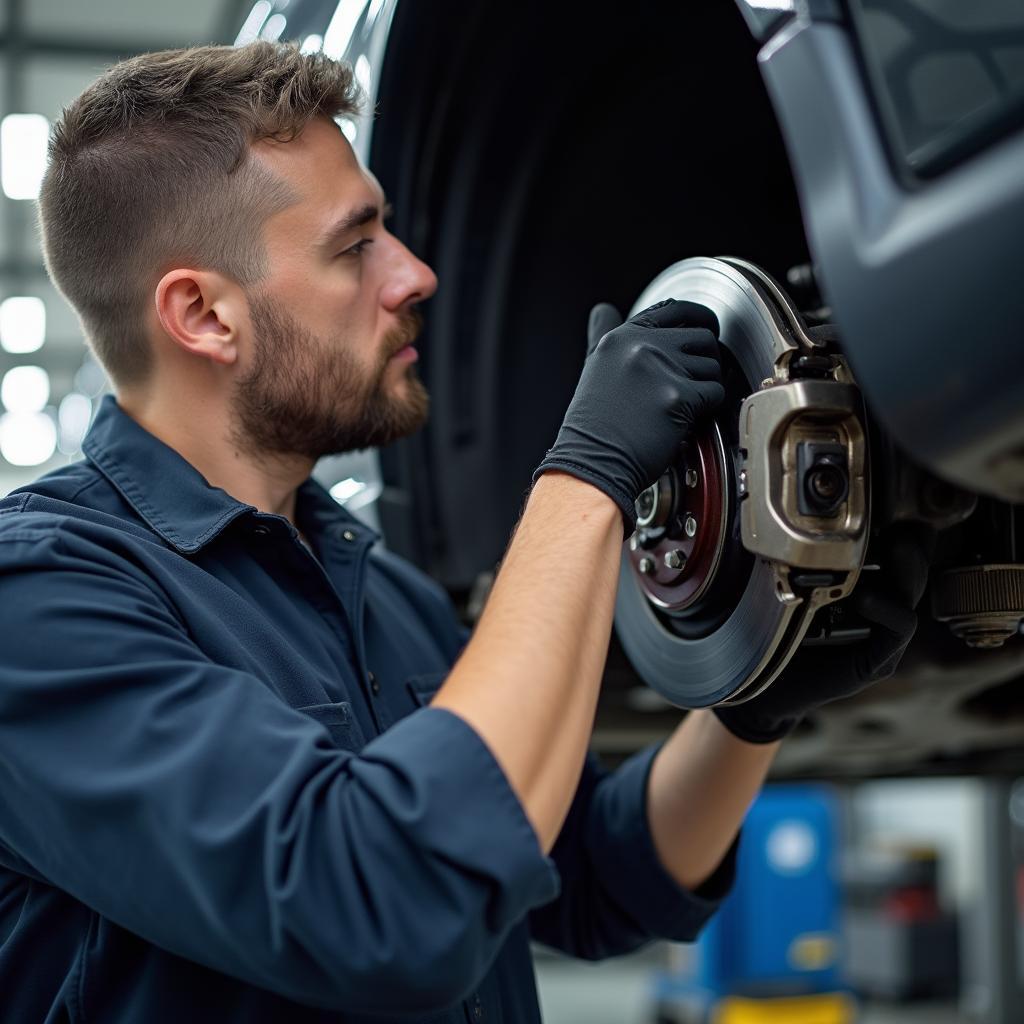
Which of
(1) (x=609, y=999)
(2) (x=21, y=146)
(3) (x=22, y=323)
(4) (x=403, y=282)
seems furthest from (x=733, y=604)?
(3) (x=22, y=323)

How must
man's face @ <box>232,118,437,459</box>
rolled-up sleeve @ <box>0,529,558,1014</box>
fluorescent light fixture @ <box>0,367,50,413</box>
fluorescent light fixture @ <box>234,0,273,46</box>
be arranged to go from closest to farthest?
rolled-up sleeve @ <box>0,529,558,1014</box> < man's face @ <box>232,118,437,459</box> < fluorescent light fixture @ <box>234,0,273,46</box> < fluorescent light fixture @ <box>0,367,50,413</box>

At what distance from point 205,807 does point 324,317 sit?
1.45 feet

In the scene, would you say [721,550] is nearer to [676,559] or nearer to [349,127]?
[676,559]

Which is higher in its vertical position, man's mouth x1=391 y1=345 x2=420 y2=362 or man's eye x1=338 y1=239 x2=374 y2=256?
man's eye x1=338 y1=239 x2=374 y2=256

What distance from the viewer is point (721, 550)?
804mm

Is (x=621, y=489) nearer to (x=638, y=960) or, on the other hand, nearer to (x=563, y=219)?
(x=563, y=219)

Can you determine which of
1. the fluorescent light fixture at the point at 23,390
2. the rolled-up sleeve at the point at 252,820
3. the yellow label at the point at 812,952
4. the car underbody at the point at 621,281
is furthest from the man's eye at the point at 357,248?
Answer: the fluorescent light fixture at the point at 23,390

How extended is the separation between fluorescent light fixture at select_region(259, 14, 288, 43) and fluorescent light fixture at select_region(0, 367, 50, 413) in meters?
6.53

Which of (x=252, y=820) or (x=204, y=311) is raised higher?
(x=204, y=311)

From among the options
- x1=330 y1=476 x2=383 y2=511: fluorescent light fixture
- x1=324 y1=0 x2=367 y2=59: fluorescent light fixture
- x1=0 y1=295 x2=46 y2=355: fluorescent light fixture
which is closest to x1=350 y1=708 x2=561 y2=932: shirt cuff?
x1=330 y1=476 x2=383 y2=511: fluorescent light fixture

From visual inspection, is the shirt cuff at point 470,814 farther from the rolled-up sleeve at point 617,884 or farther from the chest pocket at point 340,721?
the rolled-up sleeve at point 617,884

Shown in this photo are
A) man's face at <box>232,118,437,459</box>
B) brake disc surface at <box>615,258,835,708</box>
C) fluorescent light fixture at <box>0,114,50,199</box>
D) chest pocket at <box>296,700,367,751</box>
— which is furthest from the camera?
fluorescent light fixture at <box>0,114,50,199</box>

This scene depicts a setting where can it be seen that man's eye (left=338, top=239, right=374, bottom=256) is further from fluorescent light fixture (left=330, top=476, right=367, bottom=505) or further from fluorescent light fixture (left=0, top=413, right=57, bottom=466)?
fluorescent light fixture (left=0, top=413, right=57, bottom=466)

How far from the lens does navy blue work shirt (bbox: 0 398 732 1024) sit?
0.65 metres
